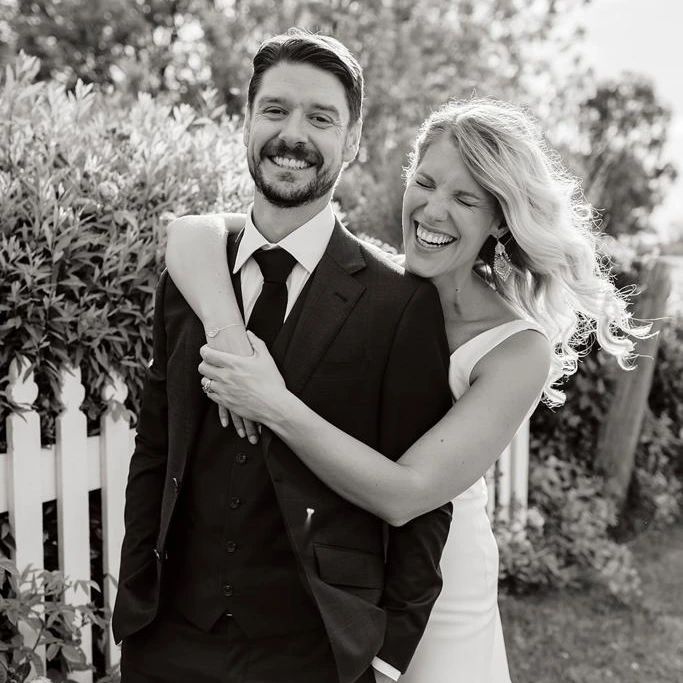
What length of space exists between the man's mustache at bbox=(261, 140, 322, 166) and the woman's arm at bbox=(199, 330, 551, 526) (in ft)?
1.53

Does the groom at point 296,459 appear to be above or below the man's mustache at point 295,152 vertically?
below

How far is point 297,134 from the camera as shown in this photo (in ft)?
7.00

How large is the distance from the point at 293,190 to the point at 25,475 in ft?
4.78

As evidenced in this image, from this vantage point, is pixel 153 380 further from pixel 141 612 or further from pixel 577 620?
pixel 577 620

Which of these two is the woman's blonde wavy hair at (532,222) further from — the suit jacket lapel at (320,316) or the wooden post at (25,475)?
the wooden post at (25,475)

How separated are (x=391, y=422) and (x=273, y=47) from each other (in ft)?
3.38

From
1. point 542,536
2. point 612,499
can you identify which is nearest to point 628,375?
point 612,499

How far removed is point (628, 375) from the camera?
21.4 feet

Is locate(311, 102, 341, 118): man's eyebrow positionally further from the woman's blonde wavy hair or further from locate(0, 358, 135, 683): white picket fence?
locate(0, 358, 135, 683): white picket fence

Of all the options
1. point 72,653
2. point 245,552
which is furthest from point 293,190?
point 72,653

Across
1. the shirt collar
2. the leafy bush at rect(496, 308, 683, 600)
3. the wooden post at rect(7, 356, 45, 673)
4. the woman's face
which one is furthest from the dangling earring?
the leafy bush at rect(496, 308, 683, 600)

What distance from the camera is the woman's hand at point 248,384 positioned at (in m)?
2.02

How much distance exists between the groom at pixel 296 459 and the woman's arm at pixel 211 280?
0.18 ft

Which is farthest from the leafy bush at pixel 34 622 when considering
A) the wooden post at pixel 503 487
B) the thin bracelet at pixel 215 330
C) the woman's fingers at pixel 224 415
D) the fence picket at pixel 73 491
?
the wooden post at pixel 503 487
